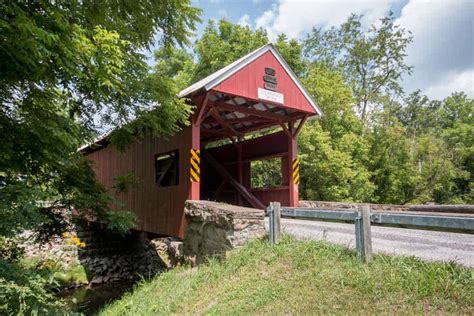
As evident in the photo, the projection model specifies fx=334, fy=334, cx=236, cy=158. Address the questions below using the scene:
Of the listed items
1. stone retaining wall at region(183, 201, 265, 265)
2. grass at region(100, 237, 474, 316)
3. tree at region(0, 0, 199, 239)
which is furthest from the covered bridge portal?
grass at region(100, 237, 474, 316)

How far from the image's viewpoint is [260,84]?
7324 millimetres

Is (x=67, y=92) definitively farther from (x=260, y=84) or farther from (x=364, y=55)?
(x=364, y=55)

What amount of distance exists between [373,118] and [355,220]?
1623 cm

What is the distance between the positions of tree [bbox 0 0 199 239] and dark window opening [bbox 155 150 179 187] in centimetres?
179

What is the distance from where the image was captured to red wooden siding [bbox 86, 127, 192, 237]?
23.7 feet

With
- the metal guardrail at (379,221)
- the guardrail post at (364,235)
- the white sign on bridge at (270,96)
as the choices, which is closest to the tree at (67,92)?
the white sign on bridge at (270,96)

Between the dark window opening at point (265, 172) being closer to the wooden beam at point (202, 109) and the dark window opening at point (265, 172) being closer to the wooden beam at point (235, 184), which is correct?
the wooden beam at point (235, 184)

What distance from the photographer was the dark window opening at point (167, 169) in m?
8.32

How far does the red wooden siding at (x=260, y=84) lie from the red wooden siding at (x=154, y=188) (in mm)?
1303

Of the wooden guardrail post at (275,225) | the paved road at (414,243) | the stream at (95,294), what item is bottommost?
the stream at (95,294)

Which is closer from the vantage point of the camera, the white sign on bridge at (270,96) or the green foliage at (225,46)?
the white sign on bridge at (270,96)

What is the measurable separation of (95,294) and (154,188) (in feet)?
14.2

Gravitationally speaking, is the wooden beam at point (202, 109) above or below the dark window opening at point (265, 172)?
above

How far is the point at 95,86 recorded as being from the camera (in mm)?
4492
